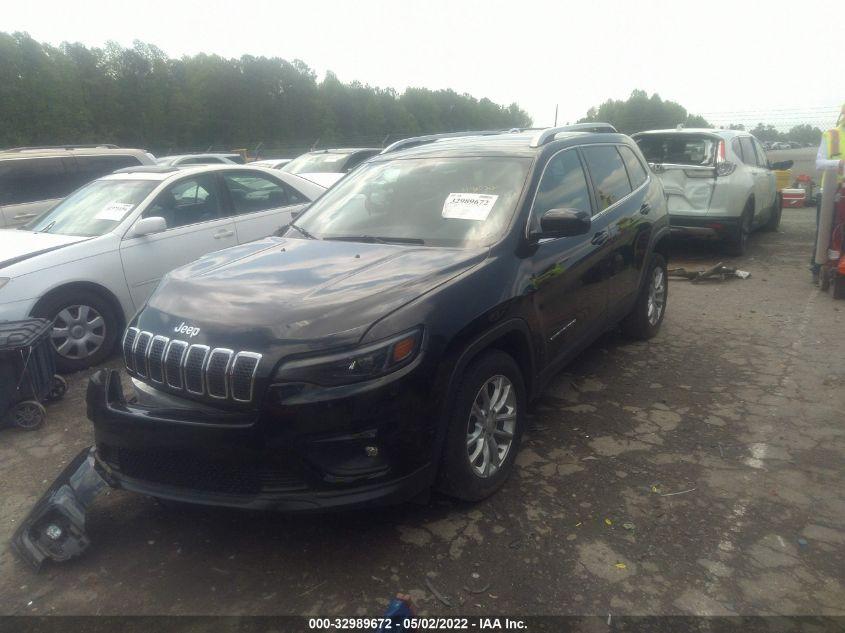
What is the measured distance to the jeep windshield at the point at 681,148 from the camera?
9203mm

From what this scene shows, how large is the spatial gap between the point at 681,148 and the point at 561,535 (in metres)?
7.77

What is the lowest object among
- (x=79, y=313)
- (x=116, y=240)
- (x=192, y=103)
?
(x=79, y=313)

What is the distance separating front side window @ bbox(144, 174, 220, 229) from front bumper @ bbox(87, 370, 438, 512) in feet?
12.6

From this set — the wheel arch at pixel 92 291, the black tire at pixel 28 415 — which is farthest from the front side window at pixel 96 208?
the black tire at pixel 28 415

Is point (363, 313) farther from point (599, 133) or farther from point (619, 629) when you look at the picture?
point (599, 133)

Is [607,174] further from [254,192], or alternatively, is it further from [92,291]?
[92,291]

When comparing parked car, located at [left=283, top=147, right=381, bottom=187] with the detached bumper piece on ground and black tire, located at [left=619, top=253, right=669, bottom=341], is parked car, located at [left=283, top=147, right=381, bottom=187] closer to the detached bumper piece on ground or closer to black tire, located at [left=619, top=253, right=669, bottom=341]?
black tire, located at [left=619, top=253, right=669, bottom=341]

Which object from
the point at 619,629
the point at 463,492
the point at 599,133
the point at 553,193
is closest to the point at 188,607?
the point at 463,492

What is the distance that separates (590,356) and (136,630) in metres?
4.04

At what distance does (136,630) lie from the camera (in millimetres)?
2646

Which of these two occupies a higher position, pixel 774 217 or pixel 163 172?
pixel 163 172

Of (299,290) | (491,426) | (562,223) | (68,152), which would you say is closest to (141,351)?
(299,290)

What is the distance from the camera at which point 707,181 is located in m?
8.98

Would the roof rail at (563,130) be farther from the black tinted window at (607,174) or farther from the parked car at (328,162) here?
the parked car at (328,162)
